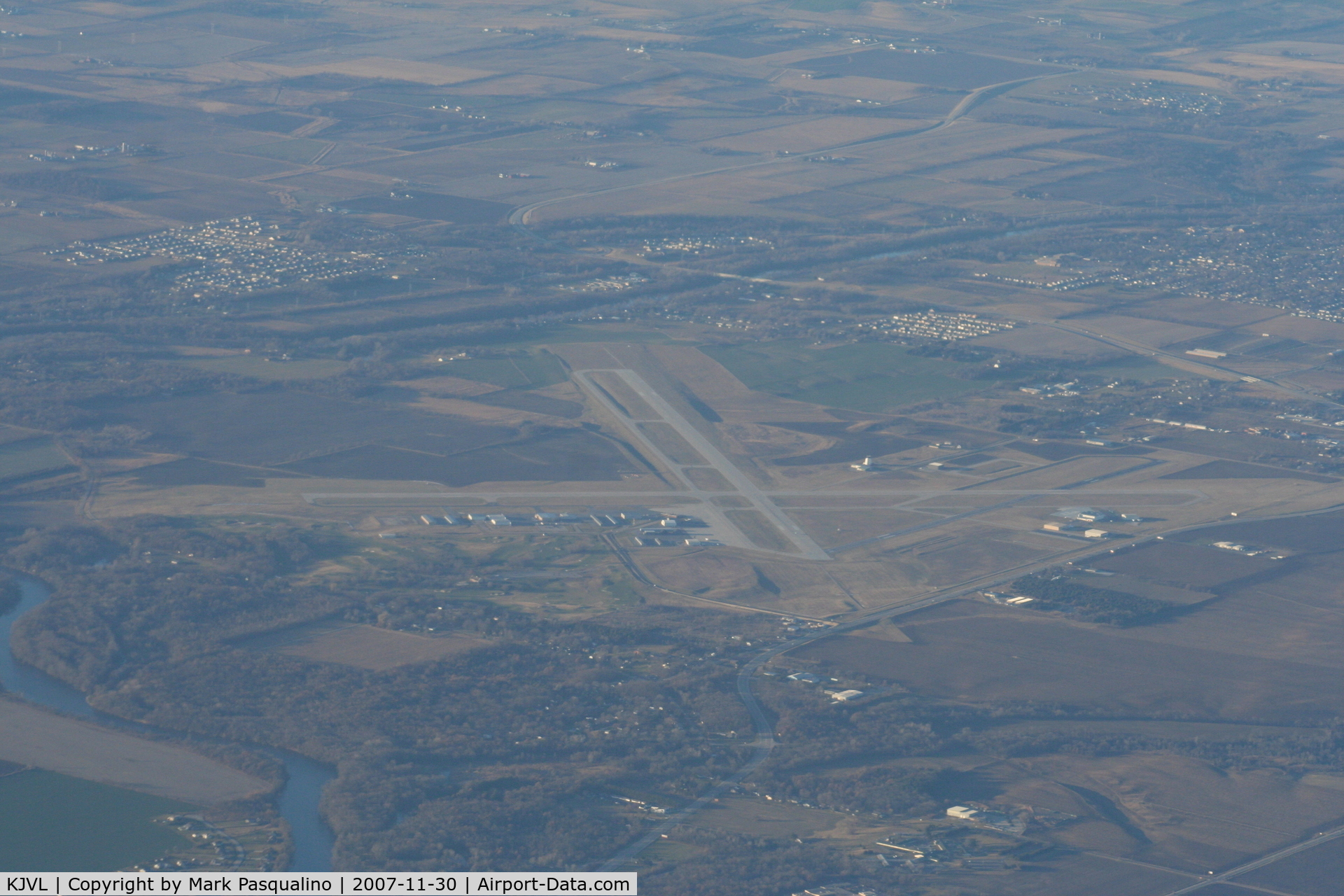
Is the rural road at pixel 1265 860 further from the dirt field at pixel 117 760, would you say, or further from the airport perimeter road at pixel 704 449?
the dirt field at pixel 117 760

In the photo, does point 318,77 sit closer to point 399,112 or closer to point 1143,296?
point 399,112

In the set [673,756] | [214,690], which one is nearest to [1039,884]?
[673,756]

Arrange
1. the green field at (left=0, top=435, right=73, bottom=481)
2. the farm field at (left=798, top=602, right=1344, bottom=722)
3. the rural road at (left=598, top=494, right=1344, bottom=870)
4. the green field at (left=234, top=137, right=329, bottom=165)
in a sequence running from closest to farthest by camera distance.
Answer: the rural road at (left=598, top=494, right=1344, bottom=870)
the farm field at (left=798, top=602, right=1344, bottom=722)
the green field at (left=0, top=435, right=73, bottom=481)
the green field at (left=234, top=137, right=329, bottom=165)

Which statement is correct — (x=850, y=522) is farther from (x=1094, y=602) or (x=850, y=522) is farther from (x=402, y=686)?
(x=402, y=686)

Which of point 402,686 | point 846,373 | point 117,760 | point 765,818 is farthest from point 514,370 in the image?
point 765,818

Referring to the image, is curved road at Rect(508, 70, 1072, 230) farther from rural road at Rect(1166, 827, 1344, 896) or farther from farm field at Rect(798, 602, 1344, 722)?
rural road at Rect(1166, 827, 1344, 896)

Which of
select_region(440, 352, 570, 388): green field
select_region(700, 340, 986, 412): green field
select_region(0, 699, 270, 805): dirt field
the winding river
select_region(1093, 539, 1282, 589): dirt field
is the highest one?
select_region(0, 699, 270, 805): dirt field

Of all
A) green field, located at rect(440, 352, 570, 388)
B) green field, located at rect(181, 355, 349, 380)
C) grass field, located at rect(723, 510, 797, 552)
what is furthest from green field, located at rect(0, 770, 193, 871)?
green field, located at rect(440, 352, 570, 388)

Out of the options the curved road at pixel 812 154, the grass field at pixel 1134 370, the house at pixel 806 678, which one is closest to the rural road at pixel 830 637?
the house at pixel 806 678
